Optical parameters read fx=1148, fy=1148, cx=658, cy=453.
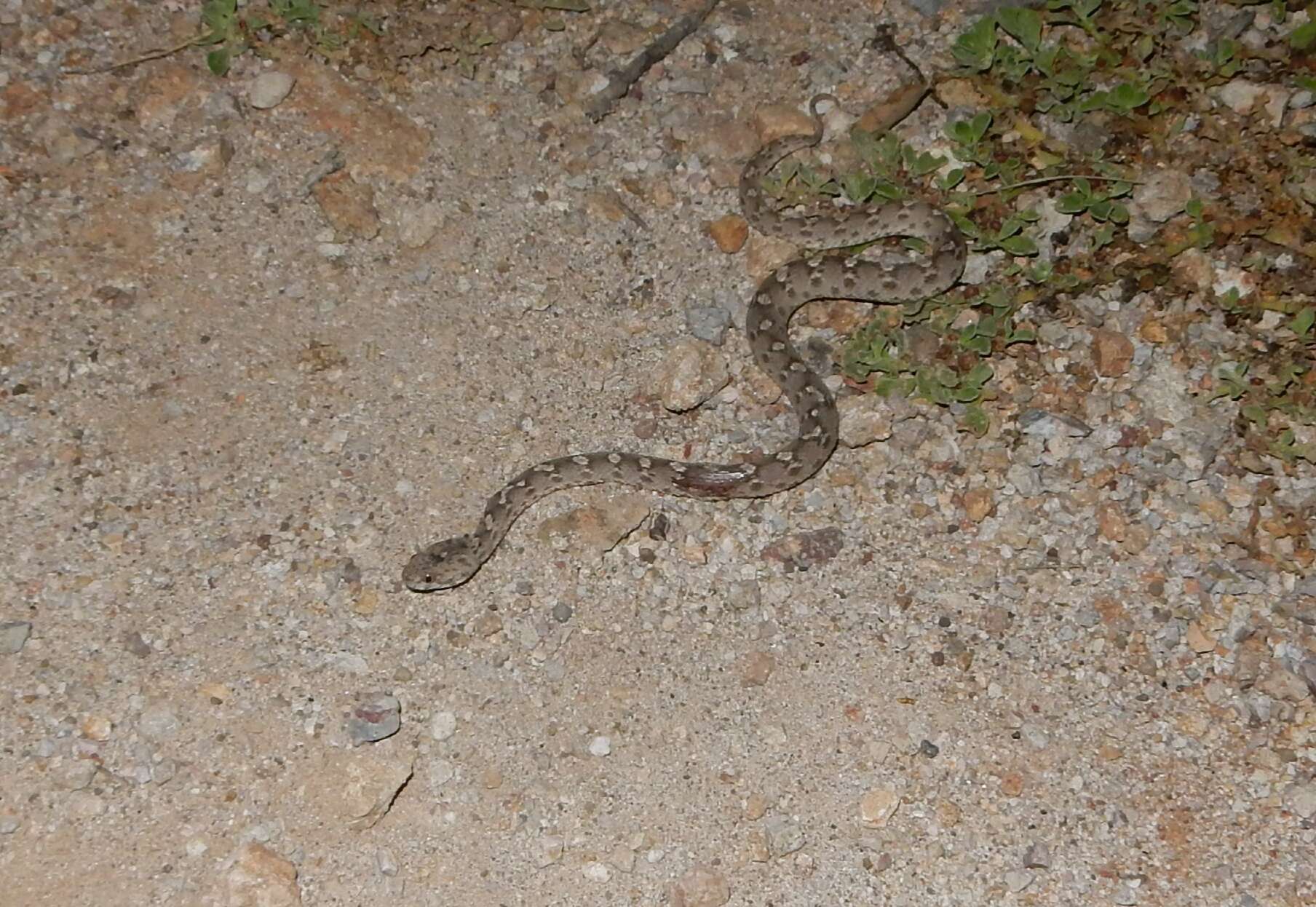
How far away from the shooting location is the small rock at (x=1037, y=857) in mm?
5727

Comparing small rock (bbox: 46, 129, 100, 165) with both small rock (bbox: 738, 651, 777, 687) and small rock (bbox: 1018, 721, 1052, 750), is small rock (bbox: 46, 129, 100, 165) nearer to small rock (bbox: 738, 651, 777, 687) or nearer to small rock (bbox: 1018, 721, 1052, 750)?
small rock (bbox: 738, 651, 777, 687)

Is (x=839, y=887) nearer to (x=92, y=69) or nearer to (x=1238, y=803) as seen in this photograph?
(x=1238, y=803)

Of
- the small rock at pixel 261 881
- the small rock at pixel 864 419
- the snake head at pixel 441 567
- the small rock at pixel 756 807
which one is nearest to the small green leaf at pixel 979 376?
the small rock at pixel 864 419

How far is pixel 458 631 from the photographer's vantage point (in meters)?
6.42

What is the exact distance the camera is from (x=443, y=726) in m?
6.08

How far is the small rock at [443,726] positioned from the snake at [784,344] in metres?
0.75

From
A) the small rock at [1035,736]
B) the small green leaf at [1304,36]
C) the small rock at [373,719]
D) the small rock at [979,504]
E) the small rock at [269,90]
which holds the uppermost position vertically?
the small rock at [269,90]

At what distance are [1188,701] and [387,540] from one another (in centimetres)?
453

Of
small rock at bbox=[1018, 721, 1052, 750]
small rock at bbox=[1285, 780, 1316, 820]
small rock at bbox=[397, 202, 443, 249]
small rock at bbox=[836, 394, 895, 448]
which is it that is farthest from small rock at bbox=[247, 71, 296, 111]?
small rock at bbox=[1285, 780, 1316, 820]

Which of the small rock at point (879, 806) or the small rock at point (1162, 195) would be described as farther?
the small rock at point (1162, 195)

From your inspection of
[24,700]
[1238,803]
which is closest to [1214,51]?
[1238,803]

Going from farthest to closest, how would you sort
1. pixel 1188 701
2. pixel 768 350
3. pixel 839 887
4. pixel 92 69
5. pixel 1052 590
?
pixel 92 69, pixel 768 350, pixel 1052 590, pixel 1188 701, pixel 839 887

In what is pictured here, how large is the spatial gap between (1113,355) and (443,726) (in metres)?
4.67

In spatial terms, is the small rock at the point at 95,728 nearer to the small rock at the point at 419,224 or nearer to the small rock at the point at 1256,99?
the small rock at the point at 419,224
